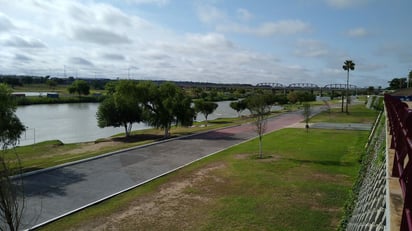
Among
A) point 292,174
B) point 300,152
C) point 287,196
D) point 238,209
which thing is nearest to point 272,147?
point 300,152

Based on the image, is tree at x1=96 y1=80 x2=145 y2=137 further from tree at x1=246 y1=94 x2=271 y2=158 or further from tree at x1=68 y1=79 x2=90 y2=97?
tree at x1=68 y1=79 x2=90 y2=97

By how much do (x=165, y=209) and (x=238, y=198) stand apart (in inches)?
114

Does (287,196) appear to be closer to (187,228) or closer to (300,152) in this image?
(187,228)

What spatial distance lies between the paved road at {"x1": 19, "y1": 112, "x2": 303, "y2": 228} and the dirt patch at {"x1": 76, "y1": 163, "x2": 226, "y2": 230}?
5.98 feet

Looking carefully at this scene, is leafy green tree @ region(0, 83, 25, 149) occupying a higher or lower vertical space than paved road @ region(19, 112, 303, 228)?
higher

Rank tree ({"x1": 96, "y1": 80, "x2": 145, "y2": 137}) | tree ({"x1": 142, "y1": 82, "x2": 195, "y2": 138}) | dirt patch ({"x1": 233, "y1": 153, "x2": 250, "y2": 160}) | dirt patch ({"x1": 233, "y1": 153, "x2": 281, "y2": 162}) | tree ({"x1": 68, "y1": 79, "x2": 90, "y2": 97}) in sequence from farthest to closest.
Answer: tree ({"x1": 68, "y1": 79, "x2": 90, "y2": 97}) < tree ({"x1": 96, "y1": 80, "x2": 145, "y2": 137}) < tree ({"x1": 142, "y1": 82, "x2": 195, "y2": 138}) < dirt patch ({"x1": 233, "y1": 153, "x2": 250, "y2": 160}) < dirt patch ({"x1": 233, "y1": 153, "x2": 281, "y2": 162})

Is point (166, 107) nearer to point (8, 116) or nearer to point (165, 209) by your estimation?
point (8, 116)

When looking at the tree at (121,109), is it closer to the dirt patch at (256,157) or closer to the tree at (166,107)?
the tree at (166,107)

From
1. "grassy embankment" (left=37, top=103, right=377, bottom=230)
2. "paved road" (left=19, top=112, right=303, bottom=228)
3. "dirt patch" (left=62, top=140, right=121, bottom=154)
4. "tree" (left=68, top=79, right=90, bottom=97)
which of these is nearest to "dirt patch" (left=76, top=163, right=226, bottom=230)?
"grassy embankment" (left=37, top=103, right=377, bottom=230)

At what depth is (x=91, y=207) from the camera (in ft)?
38.8

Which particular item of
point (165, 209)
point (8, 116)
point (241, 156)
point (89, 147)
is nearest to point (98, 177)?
point (165, 209)

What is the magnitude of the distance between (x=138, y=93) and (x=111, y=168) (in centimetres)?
1804

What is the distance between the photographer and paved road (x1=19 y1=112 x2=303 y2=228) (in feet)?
39.4

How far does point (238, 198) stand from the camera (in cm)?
1238
